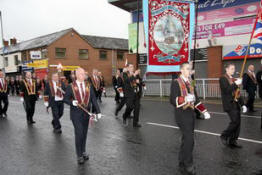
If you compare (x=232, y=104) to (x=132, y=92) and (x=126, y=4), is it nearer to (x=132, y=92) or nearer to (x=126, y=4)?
(x=132, y=92)

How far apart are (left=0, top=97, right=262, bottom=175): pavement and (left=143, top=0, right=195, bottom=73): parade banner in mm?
2760

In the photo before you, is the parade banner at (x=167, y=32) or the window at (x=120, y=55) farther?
the window at (x=120, y=55)

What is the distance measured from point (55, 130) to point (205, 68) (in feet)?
40.6

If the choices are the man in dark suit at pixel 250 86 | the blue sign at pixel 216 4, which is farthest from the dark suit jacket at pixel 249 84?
the blue sign at pixel 216 4

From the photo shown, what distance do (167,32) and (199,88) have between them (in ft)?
21.4

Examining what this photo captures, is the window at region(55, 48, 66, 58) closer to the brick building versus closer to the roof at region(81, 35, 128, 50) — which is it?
the brick building

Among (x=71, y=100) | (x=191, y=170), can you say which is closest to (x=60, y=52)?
(x=71, y=100)

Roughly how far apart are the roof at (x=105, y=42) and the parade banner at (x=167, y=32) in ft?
88.8

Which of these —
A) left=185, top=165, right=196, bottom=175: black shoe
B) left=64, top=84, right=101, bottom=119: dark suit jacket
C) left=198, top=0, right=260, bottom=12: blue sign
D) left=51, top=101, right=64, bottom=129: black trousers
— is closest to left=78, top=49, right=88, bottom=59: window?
left=198, top=0, right=260, bottom=12: blue sign

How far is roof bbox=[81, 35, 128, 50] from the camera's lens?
36.4 m

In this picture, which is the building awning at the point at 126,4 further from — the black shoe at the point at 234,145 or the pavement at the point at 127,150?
the black shoe at the point at 234,145

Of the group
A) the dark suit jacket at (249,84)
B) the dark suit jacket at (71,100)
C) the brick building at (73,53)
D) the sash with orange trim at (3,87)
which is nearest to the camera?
the dark suit jacket at (71,100)

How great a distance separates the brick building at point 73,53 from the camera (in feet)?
107

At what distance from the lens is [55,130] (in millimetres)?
7273
